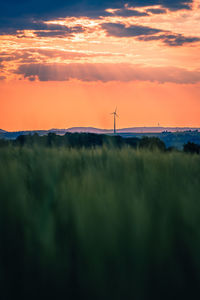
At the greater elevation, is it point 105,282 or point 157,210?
point 157,210

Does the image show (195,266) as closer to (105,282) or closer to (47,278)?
(105,282)

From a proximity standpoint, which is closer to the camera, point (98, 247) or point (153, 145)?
point (98, 247)

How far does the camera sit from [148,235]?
2184 mm

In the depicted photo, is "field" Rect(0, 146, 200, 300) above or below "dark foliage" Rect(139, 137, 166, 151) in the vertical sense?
below

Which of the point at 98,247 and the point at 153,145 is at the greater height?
the point at 153,145

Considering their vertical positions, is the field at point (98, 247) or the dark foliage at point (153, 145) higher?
the dark foliage at point (153, 145)

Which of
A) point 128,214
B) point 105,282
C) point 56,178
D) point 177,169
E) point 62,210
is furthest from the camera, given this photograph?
point 177,169

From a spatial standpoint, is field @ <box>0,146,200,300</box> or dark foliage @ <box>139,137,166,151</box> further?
dark foliage @ <box>139,137,166,151</box>

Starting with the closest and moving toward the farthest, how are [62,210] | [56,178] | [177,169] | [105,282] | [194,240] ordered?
[105,282], [194,240], [62,210], [56,178], [177,169]

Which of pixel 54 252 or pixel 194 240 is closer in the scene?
pixel 54 252

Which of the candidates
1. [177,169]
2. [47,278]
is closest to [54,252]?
[47,278]

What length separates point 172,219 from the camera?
2539 mm

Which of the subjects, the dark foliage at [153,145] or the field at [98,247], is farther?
the dark foliage at [153,145]

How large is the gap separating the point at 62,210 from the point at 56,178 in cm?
112
